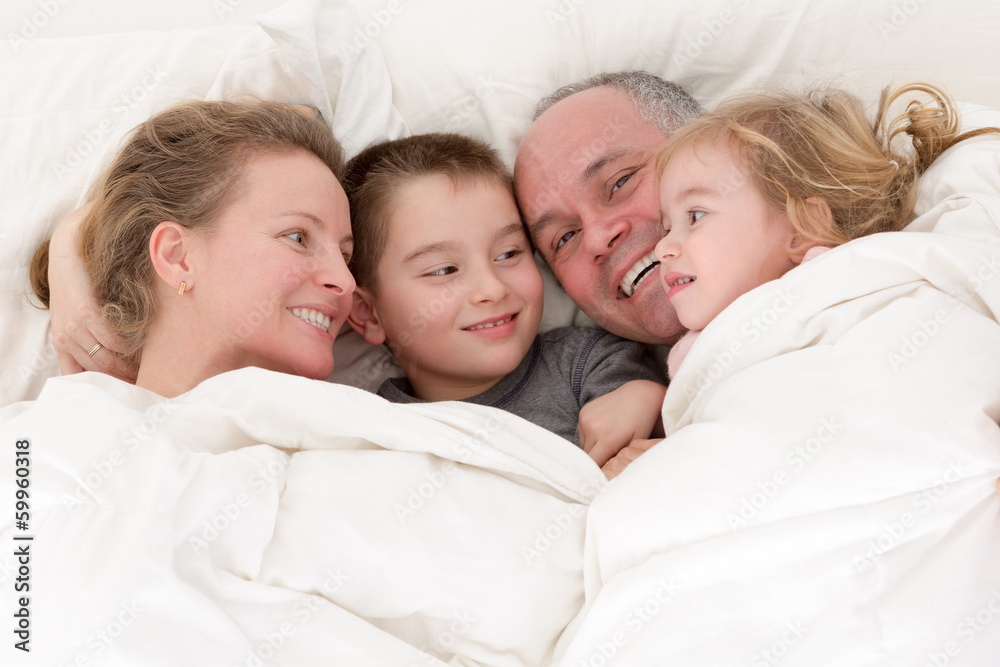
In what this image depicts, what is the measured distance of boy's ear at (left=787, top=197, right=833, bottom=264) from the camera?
128cm

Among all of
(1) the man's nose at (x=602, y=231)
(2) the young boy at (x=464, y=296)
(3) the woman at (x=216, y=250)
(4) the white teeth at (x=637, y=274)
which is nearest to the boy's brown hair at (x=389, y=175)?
(2) the young boy at (x=464, y=296)

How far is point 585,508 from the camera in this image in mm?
1134

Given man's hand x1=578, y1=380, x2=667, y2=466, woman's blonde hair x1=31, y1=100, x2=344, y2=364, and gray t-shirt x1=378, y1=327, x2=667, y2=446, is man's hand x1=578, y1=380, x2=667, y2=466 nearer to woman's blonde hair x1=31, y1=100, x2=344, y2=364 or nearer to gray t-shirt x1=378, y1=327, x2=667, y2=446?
gray t-shirt x1=378, y1=327, x2=667, y2=446

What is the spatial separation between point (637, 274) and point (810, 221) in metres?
0.41

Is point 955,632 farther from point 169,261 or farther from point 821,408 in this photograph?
point 169,261

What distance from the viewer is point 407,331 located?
1.63 metres

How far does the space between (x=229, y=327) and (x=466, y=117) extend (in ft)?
2.78

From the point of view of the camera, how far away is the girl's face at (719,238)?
51.0 inches

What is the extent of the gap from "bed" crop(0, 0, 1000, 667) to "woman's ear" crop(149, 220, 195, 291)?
261mm

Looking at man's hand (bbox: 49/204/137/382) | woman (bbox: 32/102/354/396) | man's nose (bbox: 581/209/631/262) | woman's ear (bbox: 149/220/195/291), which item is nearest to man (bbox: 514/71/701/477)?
man's nose (bbox: 581/209/631/262)

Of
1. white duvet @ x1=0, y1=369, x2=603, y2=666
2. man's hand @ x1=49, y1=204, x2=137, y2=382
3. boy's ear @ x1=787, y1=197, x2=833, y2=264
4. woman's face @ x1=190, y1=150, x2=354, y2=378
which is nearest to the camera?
white duvet @ x1=0, y1=369, x2=603, y2=666

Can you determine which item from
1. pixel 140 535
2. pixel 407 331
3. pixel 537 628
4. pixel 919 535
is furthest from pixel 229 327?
pixel 919 535

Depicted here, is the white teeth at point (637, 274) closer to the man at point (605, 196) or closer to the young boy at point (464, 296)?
the man at point (605, 196)

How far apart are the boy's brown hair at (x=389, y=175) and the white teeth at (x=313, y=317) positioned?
0.19 metres
